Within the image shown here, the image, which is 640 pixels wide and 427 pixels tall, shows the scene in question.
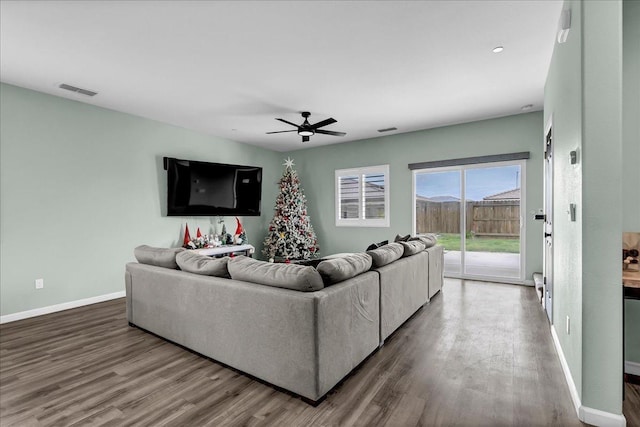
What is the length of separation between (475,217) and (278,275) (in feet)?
14.8

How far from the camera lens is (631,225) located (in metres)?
2.22

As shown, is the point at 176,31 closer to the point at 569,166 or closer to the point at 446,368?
the point at 569,166

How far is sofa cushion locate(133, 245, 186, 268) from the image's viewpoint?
3.08 metres

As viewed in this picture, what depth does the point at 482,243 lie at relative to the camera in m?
5.55

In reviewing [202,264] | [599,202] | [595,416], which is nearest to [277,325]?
[202,264]

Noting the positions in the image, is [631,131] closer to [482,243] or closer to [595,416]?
[595,416]

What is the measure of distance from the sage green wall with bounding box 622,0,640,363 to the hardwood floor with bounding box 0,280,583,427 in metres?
0.65

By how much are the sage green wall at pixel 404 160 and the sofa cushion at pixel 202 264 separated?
436 cm

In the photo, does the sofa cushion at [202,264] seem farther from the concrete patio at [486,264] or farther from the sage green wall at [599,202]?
the concrete patio at [486,264]

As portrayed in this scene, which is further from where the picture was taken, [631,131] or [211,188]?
[211,188]

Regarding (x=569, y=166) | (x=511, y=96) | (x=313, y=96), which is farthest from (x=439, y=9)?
(x=511, y=96)

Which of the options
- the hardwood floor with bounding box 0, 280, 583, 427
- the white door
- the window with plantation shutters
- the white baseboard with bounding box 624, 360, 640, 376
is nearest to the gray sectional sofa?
the hardwood floor with bounding box 0, 280, 583, 427

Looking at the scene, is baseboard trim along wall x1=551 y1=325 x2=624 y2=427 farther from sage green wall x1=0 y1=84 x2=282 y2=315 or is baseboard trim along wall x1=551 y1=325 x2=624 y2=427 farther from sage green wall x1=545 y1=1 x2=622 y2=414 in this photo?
sage green wall x1=0 y1=84 x2=282 y2=315

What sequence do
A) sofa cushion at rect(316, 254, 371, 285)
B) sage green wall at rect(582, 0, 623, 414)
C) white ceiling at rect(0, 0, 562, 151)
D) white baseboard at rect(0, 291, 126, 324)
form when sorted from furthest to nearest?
white baseboard at rect(0, 291, 126, 324), white ceiling at rect(0, 0, 562, 151), sofa cushion at rect(316, 254, 371, 285), sage green wall at rect(582, 0, 623, 414)
